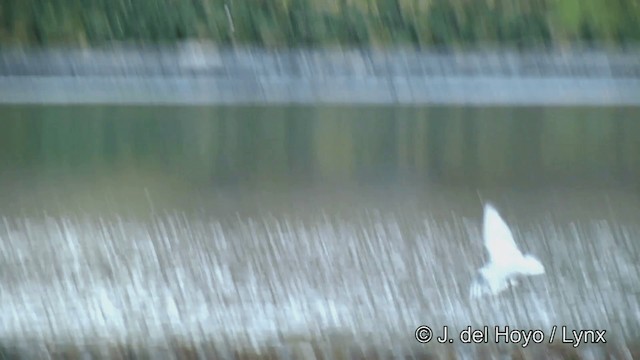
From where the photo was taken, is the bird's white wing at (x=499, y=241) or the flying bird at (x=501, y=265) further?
the bird's white wing at (x=499, y=241)

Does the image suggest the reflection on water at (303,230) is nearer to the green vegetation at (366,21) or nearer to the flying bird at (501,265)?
the flying bird at (501,265)

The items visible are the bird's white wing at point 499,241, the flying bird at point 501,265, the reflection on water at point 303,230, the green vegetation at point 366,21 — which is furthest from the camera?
the green vegetation at point 366,21

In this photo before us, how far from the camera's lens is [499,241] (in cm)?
159

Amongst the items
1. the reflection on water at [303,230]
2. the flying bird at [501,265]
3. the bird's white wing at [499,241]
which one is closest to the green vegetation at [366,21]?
the reflection on water at [303,230]

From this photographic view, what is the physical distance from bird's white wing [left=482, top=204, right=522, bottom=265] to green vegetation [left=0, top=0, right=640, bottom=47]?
2.93m

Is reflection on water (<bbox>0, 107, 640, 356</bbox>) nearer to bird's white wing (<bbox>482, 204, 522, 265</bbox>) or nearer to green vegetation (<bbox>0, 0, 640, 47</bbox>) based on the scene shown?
bird's white wing (<bbox>482, 204, 522, 265</bbox>)

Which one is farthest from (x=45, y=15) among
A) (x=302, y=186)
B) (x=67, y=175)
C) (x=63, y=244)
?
(x=63, y=244)

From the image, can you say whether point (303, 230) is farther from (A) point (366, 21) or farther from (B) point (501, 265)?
(A) point (366, 21)

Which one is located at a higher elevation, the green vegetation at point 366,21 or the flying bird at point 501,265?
the green vegetation at point 366,21

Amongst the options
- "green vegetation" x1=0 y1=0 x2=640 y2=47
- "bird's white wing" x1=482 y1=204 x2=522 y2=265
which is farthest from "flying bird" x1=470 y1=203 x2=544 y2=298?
"green vegetation" x1=0 y1=0 x2=640 y2=47

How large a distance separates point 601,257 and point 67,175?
4.39 ft

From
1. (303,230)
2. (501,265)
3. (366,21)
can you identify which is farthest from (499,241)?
(366,21)

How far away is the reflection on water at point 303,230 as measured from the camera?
128 cm

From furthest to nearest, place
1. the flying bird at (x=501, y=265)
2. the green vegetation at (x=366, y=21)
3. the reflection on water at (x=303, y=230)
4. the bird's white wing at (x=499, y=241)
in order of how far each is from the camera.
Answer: the green vegetation at (x=366, y=21), the bird's white wing at (x=499, y=241), the flying bird at (x=501, y=265), the reflection on water at (x=303, y=230)
